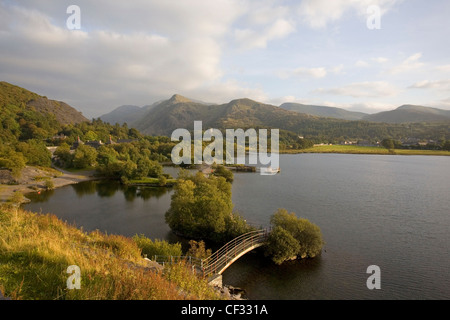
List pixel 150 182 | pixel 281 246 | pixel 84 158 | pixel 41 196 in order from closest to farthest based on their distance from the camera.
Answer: pixel 281 246, pixel 41 196, pixel 150 182, pixel 84 158

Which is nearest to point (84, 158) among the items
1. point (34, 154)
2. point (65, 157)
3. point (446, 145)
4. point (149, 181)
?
point (65, 157)

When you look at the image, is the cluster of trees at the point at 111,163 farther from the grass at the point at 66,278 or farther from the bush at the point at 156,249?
the grass at the point at 66,278

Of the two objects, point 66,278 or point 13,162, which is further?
point 13,162

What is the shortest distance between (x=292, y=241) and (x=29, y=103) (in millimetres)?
179777

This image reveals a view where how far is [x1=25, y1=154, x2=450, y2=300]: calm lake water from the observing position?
20859 mm

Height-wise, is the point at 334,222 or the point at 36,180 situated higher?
→ the point at 36,180

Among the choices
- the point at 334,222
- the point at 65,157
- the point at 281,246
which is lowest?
the point at 334,222

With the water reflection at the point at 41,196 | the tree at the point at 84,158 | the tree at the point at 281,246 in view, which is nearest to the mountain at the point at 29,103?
the tree at the point at 84,158

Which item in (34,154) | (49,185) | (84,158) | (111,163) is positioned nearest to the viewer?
(49,185)

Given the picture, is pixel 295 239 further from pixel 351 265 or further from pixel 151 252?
pixel 151 252

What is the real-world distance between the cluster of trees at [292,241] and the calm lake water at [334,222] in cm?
86

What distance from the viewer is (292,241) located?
24.3 metres

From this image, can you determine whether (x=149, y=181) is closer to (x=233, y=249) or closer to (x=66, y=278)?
(x=233, y=249)

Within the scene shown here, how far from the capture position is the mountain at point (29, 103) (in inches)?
5413
